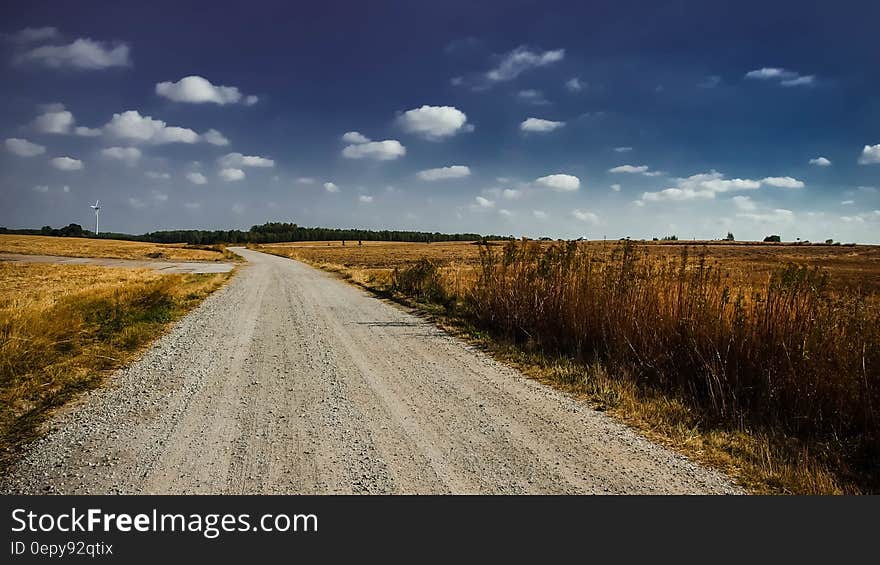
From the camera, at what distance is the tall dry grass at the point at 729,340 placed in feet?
15.4

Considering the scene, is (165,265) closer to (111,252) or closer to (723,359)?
(111,252)

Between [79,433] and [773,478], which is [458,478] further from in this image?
[79,433]

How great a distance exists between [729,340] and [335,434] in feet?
16.5

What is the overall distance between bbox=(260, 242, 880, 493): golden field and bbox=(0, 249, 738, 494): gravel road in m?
0.65

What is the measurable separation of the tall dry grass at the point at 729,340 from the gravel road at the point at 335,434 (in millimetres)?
1517

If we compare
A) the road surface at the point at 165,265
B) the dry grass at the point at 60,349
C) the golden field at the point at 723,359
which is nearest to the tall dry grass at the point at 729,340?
the golden field at the point at 723,359

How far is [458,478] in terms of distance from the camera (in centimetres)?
368

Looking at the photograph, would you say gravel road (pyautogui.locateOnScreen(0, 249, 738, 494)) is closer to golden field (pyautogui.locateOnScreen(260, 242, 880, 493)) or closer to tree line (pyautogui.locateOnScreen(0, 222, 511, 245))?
golden field (pyautogui.locateOnScreen(260, 242, 880, 493))

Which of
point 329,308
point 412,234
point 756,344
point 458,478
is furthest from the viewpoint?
point 412,234

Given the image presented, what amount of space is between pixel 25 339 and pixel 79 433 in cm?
342

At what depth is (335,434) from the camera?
4.55m

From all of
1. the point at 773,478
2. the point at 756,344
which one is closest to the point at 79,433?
the point at 773,478

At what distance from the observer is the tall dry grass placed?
4.70 meters

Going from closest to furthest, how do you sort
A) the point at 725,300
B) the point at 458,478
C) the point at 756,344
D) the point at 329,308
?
the point at 458,478, the point at 756,344, the point at 725,300, the point at 329,308
